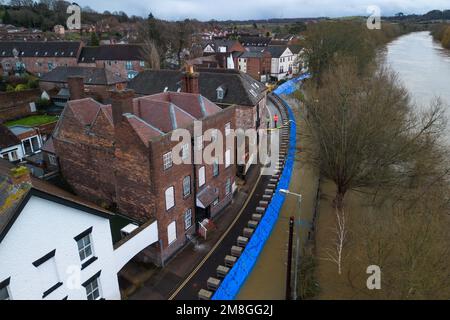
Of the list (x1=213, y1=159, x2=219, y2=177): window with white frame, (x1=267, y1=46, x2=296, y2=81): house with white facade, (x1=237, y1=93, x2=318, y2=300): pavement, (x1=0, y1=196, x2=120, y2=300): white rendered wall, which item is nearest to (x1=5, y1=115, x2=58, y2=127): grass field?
(x1=213, y1=159, x2=219, y2=177): window with white frame

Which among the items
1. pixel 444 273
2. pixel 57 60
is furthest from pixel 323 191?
pixel 57 60

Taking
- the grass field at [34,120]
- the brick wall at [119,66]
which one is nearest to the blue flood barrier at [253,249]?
the grass field at [34,120]

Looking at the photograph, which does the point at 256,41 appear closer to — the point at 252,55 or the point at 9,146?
the point at 252,55

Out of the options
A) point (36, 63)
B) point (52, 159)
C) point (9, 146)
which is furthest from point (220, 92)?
point (36, 63)

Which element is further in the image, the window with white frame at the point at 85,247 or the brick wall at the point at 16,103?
the brick wall at the point at 16,103

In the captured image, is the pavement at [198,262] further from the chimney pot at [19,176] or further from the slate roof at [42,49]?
the slate roof at [42,49]

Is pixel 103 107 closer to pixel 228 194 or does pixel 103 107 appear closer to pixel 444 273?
pixel 228 194
